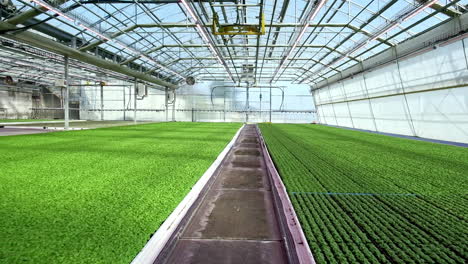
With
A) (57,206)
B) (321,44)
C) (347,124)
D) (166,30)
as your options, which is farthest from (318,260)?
(347,124)

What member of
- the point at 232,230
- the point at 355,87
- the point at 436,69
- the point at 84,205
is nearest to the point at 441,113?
the point at 436,69

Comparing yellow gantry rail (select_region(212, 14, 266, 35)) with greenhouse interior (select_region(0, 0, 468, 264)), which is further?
yellow gantry rail (select_region(212, 14, 266, 35))

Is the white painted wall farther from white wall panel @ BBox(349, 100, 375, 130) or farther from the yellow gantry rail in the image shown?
the yellow gantry rail

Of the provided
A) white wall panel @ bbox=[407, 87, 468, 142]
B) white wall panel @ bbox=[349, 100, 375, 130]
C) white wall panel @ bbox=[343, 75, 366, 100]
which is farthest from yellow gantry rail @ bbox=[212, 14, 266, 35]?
white wall panel @ bbox=[349, 100, 375, 130]

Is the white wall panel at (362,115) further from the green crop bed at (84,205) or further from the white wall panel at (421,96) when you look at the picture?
the green crop bed at (84,205)

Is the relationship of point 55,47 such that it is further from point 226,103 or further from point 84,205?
point 226,103

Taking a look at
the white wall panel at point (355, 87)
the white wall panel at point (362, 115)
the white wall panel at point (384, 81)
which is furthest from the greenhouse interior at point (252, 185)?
the white wall panel at point (355, 87)

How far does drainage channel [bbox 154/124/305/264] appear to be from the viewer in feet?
7.62

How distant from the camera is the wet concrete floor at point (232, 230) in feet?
Answer: 7.64

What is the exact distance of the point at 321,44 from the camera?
21672 millimetres

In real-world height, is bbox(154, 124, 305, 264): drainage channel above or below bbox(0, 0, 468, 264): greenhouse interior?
below

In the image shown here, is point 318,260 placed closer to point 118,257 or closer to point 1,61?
point 118,257

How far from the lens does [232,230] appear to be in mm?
2834

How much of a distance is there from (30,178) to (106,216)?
2.66 meters
